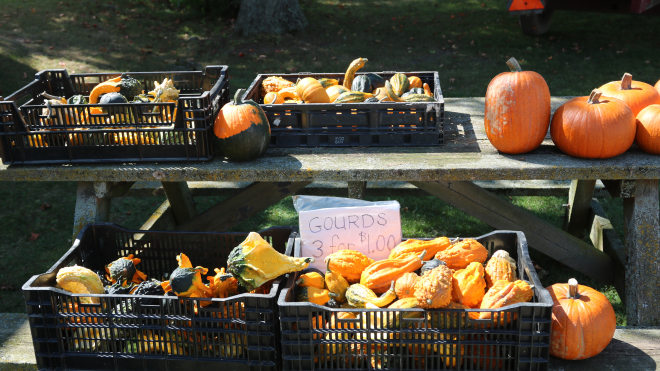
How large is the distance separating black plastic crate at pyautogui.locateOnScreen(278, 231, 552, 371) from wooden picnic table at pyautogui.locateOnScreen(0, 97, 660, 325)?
0.85 m

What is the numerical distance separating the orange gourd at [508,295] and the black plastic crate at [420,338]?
1.9 inches

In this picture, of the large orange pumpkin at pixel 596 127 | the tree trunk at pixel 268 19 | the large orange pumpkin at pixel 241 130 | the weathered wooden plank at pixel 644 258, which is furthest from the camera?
the tree trunk at pixel 268 19

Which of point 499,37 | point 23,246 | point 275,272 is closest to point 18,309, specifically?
point 23,246

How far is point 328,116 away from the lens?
124 inches

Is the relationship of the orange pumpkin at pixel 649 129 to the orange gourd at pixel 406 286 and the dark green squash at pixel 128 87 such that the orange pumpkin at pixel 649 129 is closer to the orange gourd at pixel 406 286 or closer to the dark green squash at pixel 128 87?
the orange gourd at pixel 406 286

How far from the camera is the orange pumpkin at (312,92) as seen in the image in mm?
3340

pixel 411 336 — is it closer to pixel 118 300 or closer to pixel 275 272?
pixel 275 272

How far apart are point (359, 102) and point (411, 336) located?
1528 mm

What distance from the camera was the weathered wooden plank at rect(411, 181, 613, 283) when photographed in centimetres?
359

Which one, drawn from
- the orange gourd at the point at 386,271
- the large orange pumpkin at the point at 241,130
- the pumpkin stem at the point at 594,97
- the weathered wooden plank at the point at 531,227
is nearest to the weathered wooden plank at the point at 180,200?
the large orange pumpkin at the point at 241,130

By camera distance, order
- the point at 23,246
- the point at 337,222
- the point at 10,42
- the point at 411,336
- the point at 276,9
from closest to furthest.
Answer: the point at 411,336 → the point at 337,222 → the point at 23,246 → the point at 10,42 → the point at 276,9

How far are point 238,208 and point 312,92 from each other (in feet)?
3.54

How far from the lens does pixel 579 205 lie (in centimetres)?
438

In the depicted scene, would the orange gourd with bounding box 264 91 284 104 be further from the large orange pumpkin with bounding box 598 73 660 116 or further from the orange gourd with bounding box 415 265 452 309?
the large orange pumpkin with bounding box 598 73 660 116
